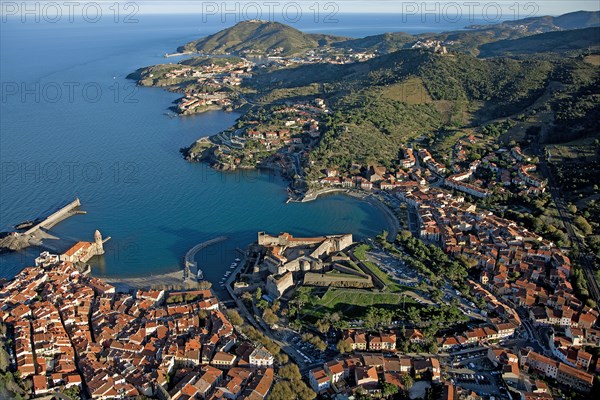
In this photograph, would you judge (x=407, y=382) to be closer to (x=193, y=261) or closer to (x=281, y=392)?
(x=281, y=392)

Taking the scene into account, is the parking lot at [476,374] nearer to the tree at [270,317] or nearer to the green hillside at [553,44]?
the tree at [270,317]

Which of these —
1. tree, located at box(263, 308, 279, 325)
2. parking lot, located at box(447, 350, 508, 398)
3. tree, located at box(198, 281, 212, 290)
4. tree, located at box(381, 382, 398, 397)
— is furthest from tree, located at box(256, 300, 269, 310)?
parking lot, located at box(447, 350, 508, 398)

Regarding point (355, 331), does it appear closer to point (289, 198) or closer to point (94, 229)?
point (289, 198)

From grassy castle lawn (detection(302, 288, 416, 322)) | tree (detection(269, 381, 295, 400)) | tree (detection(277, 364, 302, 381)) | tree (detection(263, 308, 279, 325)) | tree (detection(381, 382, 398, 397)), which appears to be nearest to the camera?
tree (detection(269, 381, 295, 400))

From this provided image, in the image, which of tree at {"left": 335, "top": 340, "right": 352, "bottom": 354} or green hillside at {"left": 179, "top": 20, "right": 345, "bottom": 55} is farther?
green hillside at {"left": 179, "top": 20, "right": 345, "bottom": 55}

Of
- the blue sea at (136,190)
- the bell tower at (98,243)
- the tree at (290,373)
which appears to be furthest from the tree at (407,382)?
the bell tower at (98,243)

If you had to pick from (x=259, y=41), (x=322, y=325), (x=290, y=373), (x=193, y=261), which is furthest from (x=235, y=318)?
(x=259, y=41)

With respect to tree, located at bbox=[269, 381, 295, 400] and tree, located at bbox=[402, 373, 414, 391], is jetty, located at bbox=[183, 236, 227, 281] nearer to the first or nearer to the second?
tree, located at bbox=[269, 381, 295, 400]
